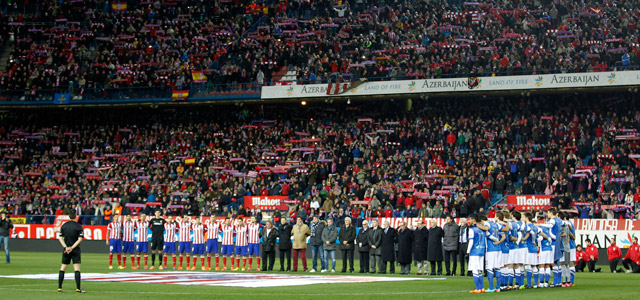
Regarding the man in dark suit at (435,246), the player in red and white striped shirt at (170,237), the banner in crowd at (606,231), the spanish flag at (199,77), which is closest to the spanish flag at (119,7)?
the spanish flag at (199,77)

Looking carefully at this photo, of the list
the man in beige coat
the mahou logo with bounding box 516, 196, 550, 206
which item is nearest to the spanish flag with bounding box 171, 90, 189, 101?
the mahou logo with bounding box 516, 196, 550, 206

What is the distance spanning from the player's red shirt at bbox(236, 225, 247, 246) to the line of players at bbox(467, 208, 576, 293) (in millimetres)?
9824

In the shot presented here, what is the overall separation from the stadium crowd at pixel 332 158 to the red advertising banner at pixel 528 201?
14.8 inches

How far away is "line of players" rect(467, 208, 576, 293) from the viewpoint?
55.8 ft

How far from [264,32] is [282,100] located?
6.48 metres

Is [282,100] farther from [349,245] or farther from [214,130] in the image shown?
[349,245]

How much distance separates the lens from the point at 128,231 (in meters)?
27.5

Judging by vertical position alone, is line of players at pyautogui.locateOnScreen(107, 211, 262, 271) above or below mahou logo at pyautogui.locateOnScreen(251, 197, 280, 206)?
below

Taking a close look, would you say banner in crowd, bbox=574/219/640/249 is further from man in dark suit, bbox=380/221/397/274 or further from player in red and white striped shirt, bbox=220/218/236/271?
player in red and white striped shirt, bbox=220/218/236/271

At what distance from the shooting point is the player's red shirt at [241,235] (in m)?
26.2

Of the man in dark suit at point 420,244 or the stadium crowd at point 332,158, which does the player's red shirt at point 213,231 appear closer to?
the man in dark suit at point 420,244

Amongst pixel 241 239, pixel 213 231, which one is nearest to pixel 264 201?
pixel 213 231

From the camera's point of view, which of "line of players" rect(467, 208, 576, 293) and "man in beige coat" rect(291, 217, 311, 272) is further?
"man in beige coat" rect(291, 217, 311, 272)

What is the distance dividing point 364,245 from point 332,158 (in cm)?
1731
